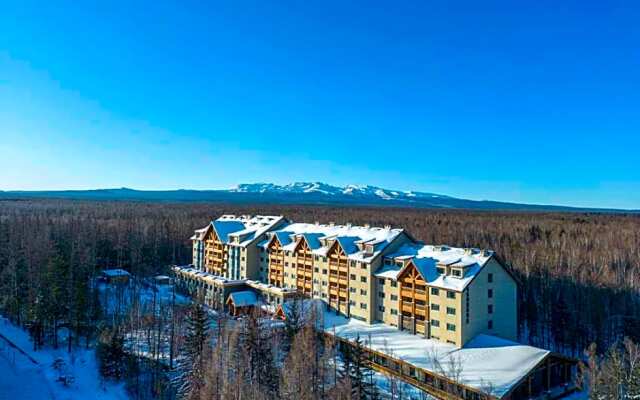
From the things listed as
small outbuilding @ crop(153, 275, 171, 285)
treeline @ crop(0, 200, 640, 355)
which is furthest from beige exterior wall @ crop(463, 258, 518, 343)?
small outbuilding @ crop(153, 275, 171, 285)

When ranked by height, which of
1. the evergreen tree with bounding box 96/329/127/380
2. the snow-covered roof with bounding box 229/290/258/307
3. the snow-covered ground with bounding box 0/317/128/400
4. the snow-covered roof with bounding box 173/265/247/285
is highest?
the snow-covered roof with bounding box 173/265/247/285

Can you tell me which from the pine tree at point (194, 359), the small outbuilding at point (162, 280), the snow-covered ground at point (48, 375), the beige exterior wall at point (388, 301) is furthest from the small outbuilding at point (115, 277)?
the beige exterior wall at point (388, 301)

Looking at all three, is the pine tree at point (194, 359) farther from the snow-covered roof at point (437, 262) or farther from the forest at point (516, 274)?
the snow-covered roof at point (437, 262)

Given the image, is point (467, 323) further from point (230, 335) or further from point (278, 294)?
point (278, 294)

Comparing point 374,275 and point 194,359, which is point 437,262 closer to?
point 374,275

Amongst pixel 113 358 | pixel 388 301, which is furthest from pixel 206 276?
pixel 388 301

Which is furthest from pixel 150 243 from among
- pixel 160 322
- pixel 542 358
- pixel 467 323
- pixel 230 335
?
pixel 542 358

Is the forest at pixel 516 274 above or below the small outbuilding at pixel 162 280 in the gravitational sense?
above

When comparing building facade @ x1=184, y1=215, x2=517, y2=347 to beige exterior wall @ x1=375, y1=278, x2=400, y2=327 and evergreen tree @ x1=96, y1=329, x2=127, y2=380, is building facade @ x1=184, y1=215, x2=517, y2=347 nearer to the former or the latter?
beige exterior wall @ x1=375, y1=278, x2=400, y2=327
